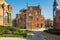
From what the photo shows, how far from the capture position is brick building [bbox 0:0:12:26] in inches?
2013

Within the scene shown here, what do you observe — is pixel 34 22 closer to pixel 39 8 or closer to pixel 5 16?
pixel 39 8

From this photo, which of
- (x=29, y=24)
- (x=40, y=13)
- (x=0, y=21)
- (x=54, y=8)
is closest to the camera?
(x=0, y=21)

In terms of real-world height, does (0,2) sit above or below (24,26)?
above

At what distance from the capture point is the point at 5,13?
174ft

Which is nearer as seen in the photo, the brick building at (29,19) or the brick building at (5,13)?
the brick building at (5,13)

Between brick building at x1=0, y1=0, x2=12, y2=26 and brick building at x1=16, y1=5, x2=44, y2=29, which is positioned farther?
brick building at x1=16, y1=5, x2=44, y2=29

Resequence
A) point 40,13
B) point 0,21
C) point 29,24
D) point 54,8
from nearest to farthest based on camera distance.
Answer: point 0,21
point 54,8
point 29,24
point 40,13

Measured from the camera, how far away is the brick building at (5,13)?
168 ft

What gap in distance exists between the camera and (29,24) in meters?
77.6

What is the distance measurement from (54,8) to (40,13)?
2715cm

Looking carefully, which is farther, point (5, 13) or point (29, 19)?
point (29, 19)

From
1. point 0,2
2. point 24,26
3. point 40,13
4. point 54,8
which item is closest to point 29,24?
point 24,26

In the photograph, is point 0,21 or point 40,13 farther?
point 40,13

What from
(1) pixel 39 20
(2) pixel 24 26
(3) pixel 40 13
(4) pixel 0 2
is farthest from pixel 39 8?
(4) pixel 0 2
